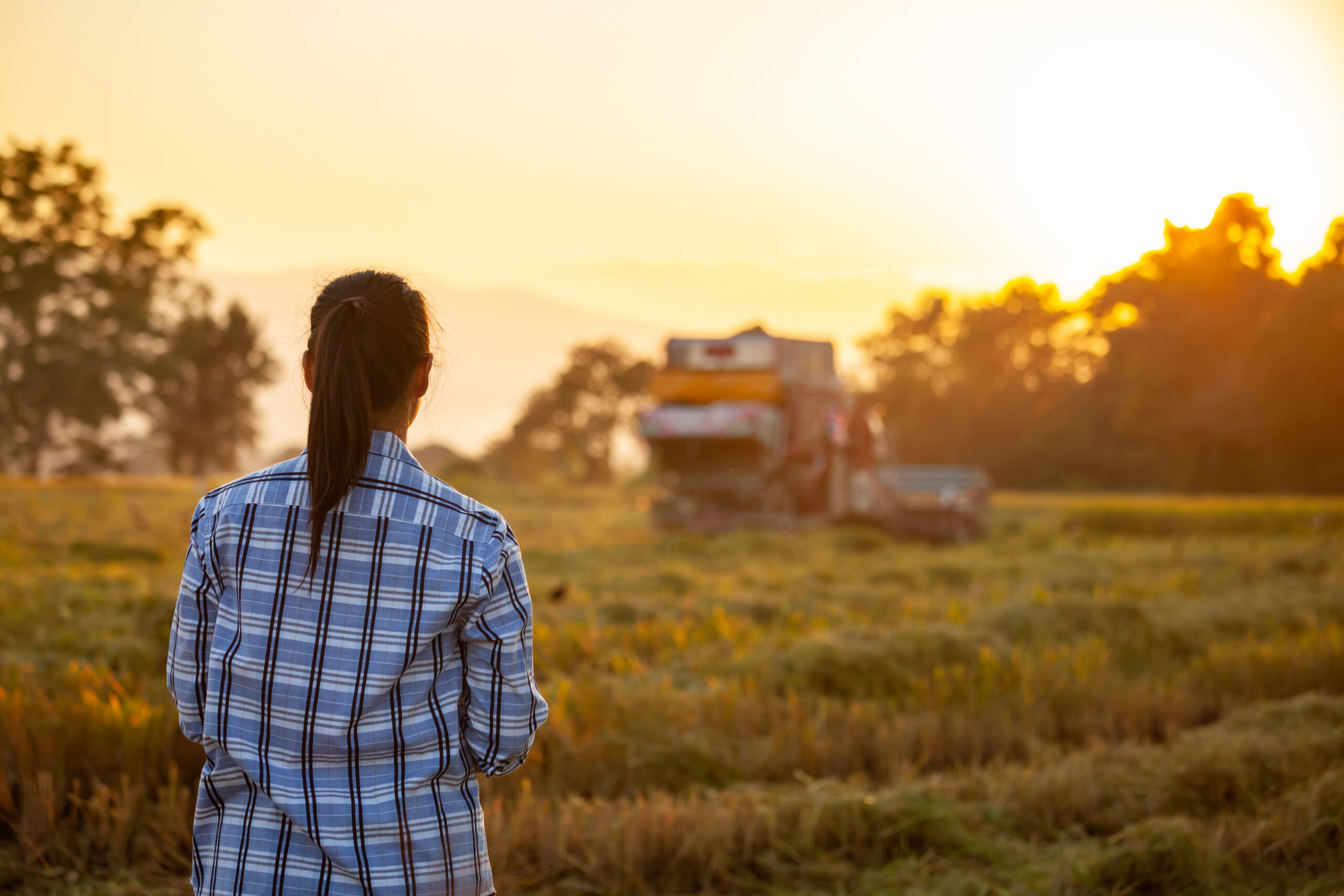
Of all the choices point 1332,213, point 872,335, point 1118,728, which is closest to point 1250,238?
point 1332,213

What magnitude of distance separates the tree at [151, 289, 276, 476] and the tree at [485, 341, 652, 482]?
22.7 feet

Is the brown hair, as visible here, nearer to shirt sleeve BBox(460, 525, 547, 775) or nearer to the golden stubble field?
shirt sleeve BBox(460, 525, 547, 775)

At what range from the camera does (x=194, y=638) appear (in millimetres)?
1681

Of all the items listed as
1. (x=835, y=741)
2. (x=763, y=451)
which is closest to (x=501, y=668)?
(x=835, y=741)

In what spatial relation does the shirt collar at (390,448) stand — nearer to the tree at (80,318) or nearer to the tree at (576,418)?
the tree at (80,318)

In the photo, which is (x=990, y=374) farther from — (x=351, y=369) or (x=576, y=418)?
(x=351, y=369)

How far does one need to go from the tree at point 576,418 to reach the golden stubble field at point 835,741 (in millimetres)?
21486

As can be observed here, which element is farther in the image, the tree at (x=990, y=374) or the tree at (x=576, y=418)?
the tree at (x=576, y=418)

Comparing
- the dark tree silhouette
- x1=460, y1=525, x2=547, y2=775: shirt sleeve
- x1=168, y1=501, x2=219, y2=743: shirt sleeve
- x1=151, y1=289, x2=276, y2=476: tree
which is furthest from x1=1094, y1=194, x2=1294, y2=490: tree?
x1=151, y1=289, x2=276, y2=476: tree

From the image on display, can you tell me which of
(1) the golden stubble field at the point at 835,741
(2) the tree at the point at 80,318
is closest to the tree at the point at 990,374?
(1) the golden stubble field at the point at 835,741

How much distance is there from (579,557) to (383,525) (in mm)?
10071

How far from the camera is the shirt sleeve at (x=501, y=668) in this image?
159cm

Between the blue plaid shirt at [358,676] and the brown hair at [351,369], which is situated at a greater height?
the brown hair at [351,369]

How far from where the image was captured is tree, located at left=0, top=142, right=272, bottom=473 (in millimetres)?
18031
